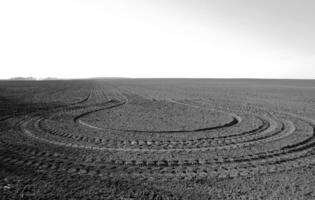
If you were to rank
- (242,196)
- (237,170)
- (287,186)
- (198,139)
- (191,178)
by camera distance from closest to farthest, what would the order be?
(242,196)
(287,186)
(191,178)
(237,170)
(198,139)

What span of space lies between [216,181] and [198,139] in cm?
283

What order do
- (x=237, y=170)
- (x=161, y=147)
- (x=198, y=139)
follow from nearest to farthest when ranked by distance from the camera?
(x=237, y=170) < (x=161, y=147) < (x=198, y=139)

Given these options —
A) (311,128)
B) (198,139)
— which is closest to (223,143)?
(198,139)

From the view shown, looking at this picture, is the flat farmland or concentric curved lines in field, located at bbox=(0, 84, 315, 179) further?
concentric curved lines in field, located at bbox=(0, 84, 315, 179)

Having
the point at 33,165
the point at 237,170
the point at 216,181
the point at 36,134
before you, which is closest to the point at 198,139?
the point at 237,170

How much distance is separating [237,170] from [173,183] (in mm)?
1484

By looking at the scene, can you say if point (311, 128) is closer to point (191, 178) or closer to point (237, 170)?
point (237, 170)

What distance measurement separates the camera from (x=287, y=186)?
13.8 feet

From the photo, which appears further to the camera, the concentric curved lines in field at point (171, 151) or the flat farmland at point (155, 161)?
the concentric curved lines in field at point (171, 151)

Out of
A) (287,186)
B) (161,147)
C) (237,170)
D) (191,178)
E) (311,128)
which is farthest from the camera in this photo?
(311,128)

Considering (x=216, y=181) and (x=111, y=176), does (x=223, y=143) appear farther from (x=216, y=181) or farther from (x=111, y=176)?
(x=111, y=176)

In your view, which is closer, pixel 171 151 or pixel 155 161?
pixel 155 161

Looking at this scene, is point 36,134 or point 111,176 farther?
point 36,134

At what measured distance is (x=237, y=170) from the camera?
4.88m
